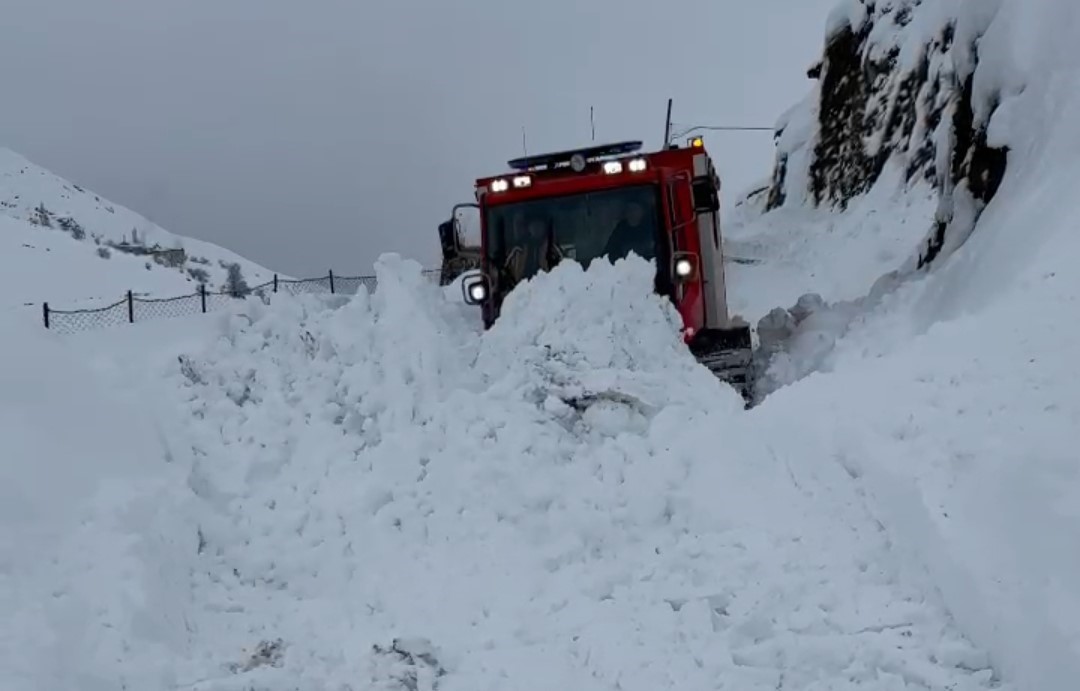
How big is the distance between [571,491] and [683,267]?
4470 mm

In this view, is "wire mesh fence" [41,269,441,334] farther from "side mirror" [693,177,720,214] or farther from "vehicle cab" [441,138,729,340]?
"side mirror" [693,177,720,214]

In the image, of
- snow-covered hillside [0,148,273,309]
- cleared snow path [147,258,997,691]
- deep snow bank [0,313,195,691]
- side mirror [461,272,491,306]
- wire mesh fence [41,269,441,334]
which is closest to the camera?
deep snow bank [0,313,195,691]

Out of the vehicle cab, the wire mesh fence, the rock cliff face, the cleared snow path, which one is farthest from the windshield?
the wire mesh fence

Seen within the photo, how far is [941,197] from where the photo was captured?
1164 centimetres

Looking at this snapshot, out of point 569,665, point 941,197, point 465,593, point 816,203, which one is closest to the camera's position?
point 569,665

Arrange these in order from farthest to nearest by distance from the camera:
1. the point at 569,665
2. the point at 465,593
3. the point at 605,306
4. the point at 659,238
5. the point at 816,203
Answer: the point at 816,203 → the point at 659,238 → the point at 605,306 → the point at 465,593 → the point at 569,665

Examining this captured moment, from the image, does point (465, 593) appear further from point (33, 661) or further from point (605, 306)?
point (605, 306)

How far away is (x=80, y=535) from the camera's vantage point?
6.03 m

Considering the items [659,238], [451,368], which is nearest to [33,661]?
[451,368]

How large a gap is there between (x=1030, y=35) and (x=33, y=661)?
9.38 meters

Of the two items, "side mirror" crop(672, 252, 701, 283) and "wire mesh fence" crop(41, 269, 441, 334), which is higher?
"wire mesh fence" crop(41, 269, 441, 334)

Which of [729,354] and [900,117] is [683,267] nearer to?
[729,354]

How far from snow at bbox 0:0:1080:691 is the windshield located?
124 cm

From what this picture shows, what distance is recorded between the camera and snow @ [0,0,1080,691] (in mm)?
5086
